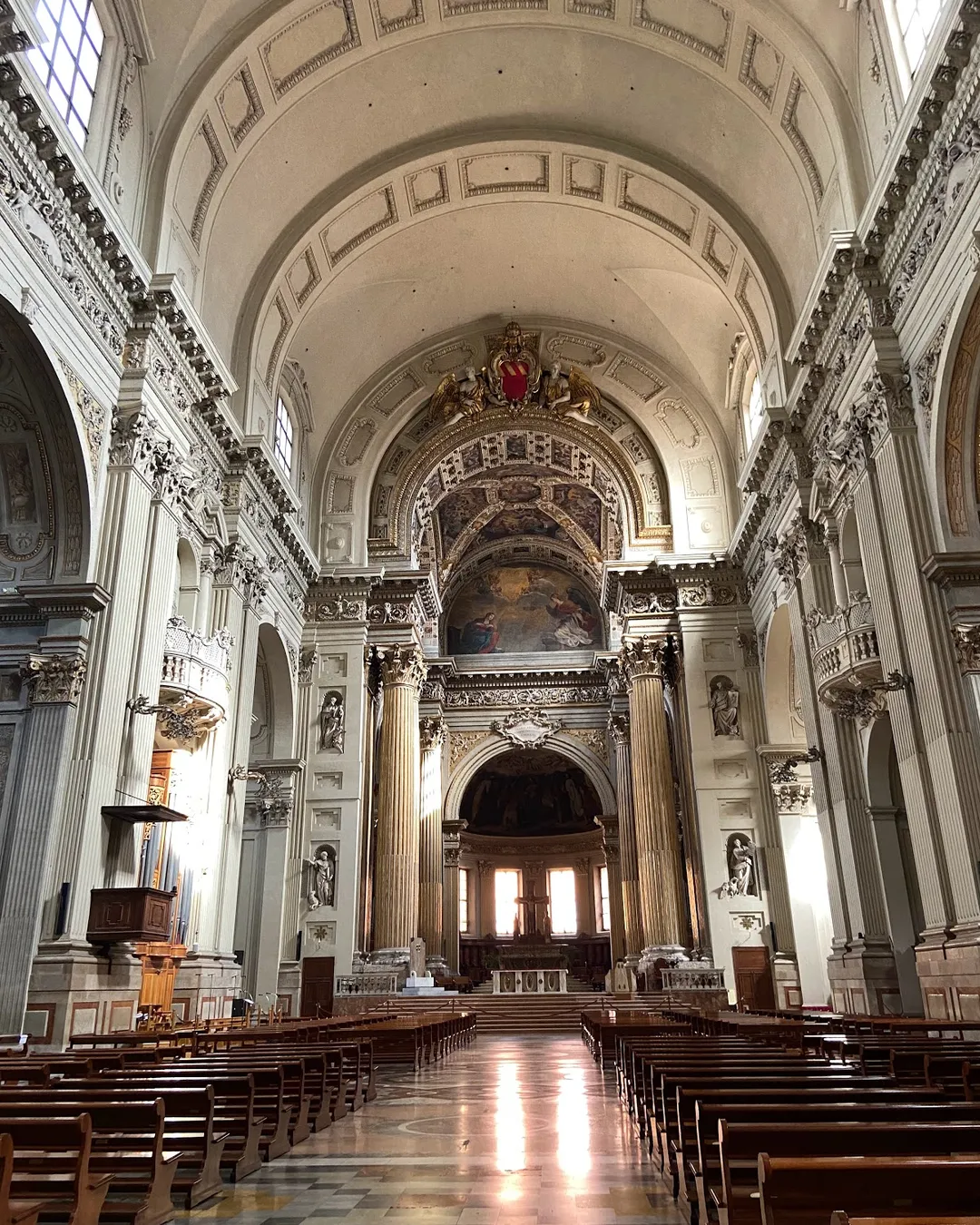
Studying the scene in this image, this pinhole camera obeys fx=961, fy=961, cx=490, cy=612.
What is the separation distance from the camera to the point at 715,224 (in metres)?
19.9

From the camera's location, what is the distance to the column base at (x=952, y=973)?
11016mm

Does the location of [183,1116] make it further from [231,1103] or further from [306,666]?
[306,666]

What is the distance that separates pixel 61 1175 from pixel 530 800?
1480 inches

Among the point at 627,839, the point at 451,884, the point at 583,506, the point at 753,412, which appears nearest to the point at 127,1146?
the point at 753,412

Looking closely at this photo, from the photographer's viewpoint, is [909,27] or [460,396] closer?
[909,27]

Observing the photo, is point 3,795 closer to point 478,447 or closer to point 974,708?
point 974,708

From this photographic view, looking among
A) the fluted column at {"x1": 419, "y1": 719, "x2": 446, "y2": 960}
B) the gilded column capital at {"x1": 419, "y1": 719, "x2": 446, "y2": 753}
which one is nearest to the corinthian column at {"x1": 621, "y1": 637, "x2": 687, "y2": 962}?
the fluted column at {"x1": 419, "y1": 719, "x2": 446, "y2": 960}

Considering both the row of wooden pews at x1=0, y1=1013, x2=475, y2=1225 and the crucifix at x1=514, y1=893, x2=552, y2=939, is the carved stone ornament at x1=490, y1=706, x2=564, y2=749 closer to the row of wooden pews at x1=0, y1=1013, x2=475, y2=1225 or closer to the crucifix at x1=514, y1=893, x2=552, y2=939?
the crucifix at x1=514, y1=893, x2=552, y2=939

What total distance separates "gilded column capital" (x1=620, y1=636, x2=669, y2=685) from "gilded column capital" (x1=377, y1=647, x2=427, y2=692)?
556cm

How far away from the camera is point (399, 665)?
25.1 metres

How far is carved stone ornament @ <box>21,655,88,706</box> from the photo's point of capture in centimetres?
1222

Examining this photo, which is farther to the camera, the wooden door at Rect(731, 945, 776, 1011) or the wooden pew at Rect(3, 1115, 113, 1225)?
the wooden door at Rect(731, 945, 776, 1011)

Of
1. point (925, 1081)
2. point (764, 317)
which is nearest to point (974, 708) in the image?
point (925, 1081)

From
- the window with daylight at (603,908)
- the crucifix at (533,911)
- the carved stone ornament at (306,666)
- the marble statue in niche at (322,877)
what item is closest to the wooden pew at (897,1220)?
the marble statue in niche at (322,877)
